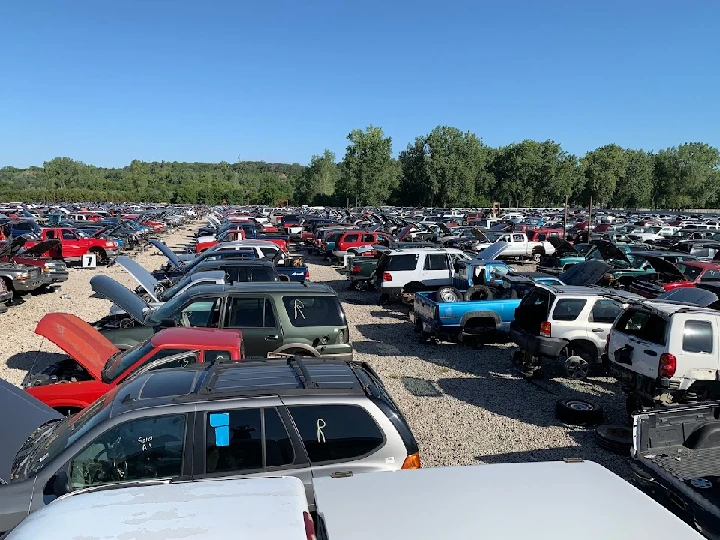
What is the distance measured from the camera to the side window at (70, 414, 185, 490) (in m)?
4.18

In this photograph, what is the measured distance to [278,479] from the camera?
300cm

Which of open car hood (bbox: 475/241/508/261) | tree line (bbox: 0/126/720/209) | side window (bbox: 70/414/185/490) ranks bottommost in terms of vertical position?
side window (bbox: 70/414/185/490)

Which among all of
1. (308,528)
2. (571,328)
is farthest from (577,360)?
(308,528)

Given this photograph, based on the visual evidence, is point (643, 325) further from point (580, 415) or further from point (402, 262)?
point (402, 262)

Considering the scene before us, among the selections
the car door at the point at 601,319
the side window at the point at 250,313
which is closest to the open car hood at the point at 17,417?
the side window at the point at 250,313

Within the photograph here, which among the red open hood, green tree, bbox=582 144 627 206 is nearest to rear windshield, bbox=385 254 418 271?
the red open hood

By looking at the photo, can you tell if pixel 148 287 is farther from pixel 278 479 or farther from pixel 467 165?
pixel 467 165

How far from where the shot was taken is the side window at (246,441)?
14.0 ft

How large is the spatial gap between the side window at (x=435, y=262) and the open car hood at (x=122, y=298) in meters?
8.88

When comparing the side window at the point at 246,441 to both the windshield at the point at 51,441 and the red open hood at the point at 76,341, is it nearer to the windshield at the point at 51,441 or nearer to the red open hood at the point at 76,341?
the windshield at the point at 51,441

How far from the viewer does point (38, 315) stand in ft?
51.5

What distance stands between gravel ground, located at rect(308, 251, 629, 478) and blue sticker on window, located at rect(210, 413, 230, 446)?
3605 mm

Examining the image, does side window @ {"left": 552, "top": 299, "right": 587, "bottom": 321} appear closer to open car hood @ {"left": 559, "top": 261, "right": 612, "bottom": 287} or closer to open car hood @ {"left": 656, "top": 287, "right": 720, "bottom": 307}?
open car hood @ {"left": 559, "top": 261, "right": 612, "bottom": 287}

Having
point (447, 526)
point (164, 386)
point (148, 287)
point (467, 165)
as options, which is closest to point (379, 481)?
point (447, 526)
